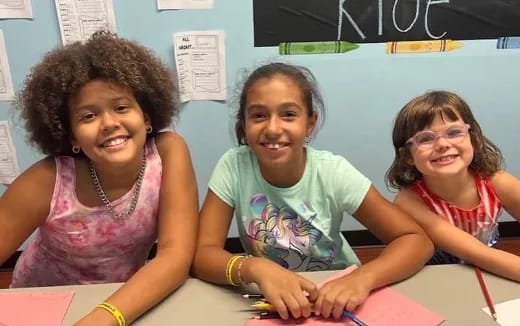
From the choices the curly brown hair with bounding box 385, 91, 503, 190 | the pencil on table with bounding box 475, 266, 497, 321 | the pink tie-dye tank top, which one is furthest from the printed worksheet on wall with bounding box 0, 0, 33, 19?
the pencil on table with bounding box 475, 266, 497, 321

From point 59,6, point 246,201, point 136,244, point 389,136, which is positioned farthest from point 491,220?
point 59,6

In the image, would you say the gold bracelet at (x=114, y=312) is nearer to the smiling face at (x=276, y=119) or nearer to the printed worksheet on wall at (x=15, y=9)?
the smiling face at (x=276, y=119)

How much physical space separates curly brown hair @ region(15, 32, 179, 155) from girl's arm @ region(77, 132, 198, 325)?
129 mm

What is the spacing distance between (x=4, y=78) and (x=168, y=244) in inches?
60.7

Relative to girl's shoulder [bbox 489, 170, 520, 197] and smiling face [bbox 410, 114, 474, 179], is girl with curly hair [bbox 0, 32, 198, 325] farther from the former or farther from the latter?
girl's shoulder [bbox 489, 170, 520, 197]

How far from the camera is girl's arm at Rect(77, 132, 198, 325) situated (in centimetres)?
100

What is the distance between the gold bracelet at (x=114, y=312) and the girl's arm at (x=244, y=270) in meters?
0.20

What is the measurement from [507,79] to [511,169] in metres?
0.44

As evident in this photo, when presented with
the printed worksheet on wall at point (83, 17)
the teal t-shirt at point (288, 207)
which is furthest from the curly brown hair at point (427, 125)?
the printed worksheet on wall at point (83, 17)

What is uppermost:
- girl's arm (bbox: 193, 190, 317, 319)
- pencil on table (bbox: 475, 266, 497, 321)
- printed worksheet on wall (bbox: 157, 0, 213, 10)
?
printed worksheet on wall (bbox: 157, 0, 213, 10)

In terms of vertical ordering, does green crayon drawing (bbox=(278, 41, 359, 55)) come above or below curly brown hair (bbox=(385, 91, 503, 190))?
above

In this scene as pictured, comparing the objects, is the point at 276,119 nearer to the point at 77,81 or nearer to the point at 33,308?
the point at 77,81

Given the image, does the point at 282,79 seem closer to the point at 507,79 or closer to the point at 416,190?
the point at 416,190

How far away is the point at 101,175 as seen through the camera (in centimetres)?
126
